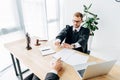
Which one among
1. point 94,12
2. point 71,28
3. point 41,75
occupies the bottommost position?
point 41,75

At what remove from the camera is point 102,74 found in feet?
4.04

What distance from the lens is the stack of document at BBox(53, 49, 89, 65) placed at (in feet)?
4.79

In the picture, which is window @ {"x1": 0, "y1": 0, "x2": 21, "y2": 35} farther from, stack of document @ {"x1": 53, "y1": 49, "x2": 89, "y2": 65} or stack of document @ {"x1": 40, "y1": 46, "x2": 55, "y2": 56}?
stack of document @ {"x1": 53, "y1": 49, "x2": 89, "y2": 65}

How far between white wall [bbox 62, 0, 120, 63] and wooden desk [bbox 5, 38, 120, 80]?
1581mm

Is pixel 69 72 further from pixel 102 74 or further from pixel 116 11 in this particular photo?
pixel 116 11

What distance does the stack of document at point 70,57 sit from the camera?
1.46 m

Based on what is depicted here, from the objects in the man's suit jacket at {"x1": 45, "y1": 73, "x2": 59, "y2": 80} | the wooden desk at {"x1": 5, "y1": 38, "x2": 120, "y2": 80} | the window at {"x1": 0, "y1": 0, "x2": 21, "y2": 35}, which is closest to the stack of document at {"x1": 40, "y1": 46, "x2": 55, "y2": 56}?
the wooden desk at {"x1": 5, "y1": 38, "x2": 120, "y2": 80}

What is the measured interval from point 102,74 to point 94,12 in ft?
7.03

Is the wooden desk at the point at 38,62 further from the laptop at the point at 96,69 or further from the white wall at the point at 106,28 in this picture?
the white wall at the point at 106,28

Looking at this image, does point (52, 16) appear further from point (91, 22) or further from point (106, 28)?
point (106, 28)

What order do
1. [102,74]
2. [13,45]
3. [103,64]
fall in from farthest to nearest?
[13,45]
[102,74]
[103,64]

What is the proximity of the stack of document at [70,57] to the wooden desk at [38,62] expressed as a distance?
0.07 metres

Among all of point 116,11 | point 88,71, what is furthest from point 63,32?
point 116,11

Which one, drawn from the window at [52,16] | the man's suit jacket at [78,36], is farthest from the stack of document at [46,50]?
the window at [52,16]
